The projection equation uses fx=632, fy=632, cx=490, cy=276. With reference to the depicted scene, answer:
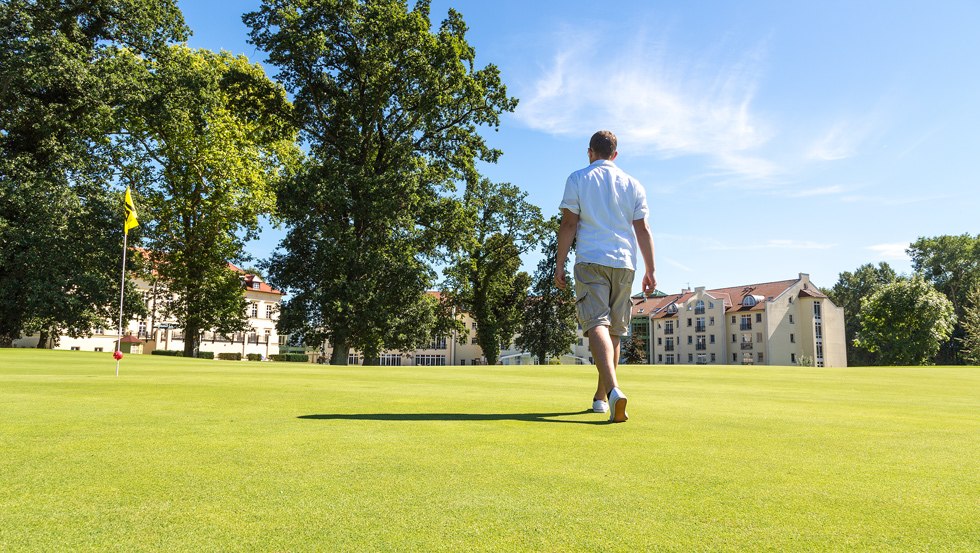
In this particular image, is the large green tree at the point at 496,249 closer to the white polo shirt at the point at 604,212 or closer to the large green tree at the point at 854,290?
the white polo shirt at the point at 604,212

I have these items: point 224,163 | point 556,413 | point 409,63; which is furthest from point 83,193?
point 556,413

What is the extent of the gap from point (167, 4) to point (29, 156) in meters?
10.5

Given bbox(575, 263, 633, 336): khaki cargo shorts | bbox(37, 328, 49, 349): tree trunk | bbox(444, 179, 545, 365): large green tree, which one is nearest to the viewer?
bbox(575, 263, 633, 336): khaki cargo shorts

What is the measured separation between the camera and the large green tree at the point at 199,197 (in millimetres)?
33938

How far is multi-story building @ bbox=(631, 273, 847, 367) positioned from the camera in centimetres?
8994

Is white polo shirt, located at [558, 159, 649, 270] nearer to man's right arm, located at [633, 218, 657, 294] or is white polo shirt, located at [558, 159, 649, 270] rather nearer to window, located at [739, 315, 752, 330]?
man's right arm, located at [633, 218, 657, 294]

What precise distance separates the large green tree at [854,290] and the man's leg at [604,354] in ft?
349

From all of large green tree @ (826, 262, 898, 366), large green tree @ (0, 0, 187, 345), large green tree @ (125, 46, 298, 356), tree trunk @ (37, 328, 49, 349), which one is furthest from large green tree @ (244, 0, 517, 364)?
large green tree @ (826, 262, 898, 366)

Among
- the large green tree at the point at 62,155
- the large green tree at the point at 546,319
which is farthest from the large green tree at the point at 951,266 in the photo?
the large green tree at the point at 62,155

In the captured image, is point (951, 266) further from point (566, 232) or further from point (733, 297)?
point (566, 232)

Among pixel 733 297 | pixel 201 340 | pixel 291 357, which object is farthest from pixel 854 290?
pixel 201 340

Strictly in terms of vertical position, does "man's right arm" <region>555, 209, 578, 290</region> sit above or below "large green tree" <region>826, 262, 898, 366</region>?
below

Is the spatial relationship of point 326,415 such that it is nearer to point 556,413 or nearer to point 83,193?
point 556,413

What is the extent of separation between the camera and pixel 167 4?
3341 centimetres
